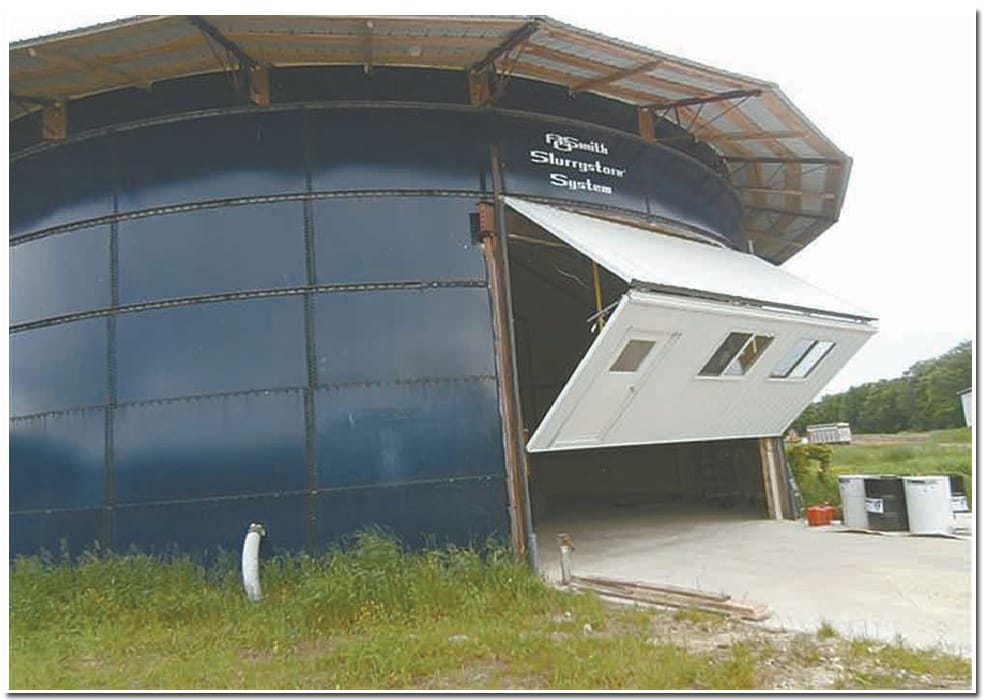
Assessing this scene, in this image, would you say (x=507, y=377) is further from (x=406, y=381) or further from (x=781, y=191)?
(x=781, y=191)

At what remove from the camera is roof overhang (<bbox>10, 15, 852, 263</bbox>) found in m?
8.87

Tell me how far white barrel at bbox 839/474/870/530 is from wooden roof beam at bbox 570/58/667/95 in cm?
688

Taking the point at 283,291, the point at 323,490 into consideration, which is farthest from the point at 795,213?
the point at 323,490

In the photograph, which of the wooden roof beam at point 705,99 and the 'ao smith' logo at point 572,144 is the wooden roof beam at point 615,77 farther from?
the wooden roof beam at point 705,99

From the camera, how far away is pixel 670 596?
796cm

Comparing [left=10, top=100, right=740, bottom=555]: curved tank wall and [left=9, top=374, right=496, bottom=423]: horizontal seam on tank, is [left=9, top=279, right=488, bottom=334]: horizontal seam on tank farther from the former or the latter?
[left=9, top=374, right=496, bottom=423]: horizontal seam on tank

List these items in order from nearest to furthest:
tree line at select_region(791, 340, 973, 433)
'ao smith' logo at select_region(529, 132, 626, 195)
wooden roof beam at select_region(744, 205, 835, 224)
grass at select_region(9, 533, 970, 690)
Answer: grass at select_region(9, 533, 970, 690)
'ao smith' logo at select_region(529, 132, 626, 195)
wooden roof beam at select_region(744, 205, 835, 224)
tree line at select_region(791, 340, 973, 433)

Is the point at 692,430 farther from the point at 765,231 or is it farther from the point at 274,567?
the point at 765,231

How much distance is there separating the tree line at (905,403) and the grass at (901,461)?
448 centimetres

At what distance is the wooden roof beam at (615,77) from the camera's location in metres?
10.1

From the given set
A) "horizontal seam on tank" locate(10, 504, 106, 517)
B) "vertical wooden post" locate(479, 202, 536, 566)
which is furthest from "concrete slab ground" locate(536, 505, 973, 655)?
"horizontal seam on tank" locate(10, 504, 106, 517)

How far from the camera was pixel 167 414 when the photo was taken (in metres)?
9.37

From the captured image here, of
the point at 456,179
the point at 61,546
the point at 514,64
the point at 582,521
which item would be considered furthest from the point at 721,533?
the point at 61,546

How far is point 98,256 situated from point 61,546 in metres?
3.65
